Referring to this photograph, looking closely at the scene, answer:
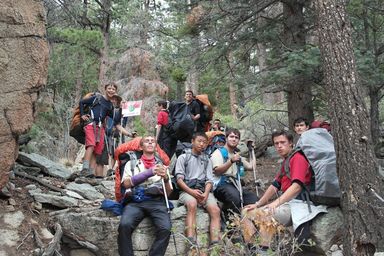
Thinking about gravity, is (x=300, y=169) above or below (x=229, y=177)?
above

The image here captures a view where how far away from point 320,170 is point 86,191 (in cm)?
396

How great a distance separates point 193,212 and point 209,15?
17.4 feet

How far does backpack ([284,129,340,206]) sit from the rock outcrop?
11.4 feet

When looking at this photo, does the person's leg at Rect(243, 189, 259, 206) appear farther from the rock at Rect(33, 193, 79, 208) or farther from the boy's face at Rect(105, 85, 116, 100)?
the boy's face at Rect(105, 85, 116, 100)

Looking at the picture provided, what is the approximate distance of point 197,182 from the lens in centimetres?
628

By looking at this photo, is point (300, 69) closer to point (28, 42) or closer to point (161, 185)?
point (161, 185)

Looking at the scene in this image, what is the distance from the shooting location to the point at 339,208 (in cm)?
565

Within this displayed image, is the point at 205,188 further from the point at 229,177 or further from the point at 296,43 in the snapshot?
the point at 296,43

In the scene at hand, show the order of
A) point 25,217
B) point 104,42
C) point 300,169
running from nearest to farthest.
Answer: point 300,169, point 25,217, point 104,42

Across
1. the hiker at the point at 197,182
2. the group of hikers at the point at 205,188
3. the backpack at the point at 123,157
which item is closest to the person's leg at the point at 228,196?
the group of hikers at the point at 205,188

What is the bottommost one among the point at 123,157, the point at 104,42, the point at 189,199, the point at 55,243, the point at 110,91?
the point at 55,243

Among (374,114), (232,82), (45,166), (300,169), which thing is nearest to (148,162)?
(300,169)

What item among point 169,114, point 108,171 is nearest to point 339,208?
point 169,114

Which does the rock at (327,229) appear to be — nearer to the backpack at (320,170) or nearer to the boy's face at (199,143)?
the backpack at (320,170)
